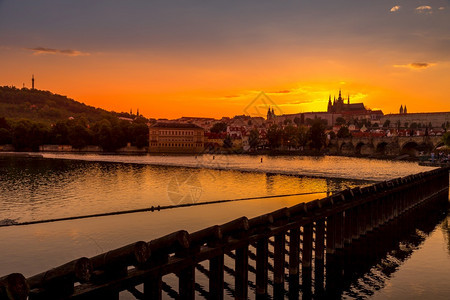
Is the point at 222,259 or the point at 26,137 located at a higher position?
the point at 26,137

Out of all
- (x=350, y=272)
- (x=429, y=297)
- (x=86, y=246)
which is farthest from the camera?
(x=86, y=246)

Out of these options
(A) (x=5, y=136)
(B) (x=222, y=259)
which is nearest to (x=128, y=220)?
(B) (x=222, y=259)

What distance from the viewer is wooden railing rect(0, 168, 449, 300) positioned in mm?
8055

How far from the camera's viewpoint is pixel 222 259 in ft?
39.6

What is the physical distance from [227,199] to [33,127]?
174 m

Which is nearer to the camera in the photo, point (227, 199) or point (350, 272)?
point (350, 272)

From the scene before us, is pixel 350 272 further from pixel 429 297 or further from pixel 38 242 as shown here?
pixel 38 242

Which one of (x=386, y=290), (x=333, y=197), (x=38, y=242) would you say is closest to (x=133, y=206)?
(x=38, y=242)

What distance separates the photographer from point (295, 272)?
17.4m

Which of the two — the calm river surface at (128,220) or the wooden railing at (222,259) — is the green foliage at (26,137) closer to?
the calm river surface at (128,220)

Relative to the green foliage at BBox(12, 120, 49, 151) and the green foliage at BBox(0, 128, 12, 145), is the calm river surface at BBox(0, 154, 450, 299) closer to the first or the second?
the green foliage at BBox(12, 120, 49, 151)

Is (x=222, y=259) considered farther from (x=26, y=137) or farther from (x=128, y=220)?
(x=26, y=137)

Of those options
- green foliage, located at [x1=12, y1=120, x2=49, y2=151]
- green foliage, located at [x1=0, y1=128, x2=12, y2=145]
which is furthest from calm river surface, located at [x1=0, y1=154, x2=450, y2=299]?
green foliage, located at [x1=0, y1=128, x2=12, y2=145]

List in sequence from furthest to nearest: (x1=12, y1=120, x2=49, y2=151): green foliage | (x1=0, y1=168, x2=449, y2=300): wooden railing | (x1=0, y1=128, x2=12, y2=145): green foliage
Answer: (x1=0, y1=128, x2=12, y2=145): green foliage
(x1=12, y1=120, x2=49, y2=151): green foliage
(x1=0, y1=168, x2=449, y2=300): wooden railing
